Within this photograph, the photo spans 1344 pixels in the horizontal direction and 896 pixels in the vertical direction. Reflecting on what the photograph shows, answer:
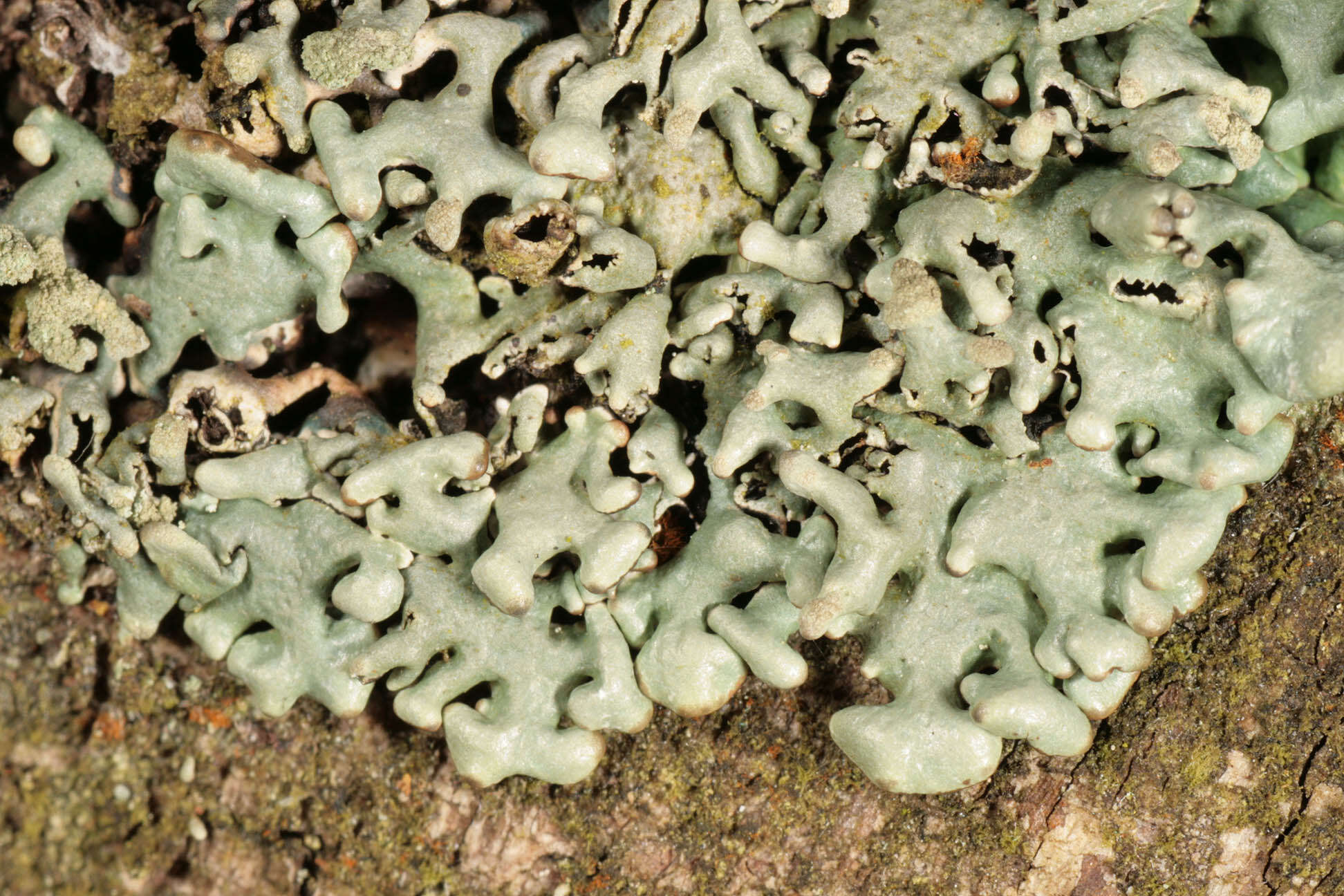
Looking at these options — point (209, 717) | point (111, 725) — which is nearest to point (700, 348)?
point (209, 717)

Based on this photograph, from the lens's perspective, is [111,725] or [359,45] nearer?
[359,45]

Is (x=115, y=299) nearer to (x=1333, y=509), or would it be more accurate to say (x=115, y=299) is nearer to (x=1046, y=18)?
(x=1046, y=18)

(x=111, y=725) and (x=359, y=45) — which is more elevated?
(x=359, y=45)

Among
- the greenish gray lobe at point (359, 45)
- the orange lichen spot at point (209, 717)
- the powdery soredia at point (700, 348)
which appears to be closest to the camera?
the powdery soredia at point (700, 348)

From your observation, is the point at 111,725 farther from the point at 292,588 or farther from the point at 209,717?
the point at 292,588

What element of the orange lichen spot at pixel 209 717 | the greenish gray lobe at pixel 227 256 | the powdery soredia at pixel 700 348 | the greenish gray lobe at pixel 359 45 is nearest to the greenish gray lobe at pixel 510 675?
the powdery soredia at pixel 700 348

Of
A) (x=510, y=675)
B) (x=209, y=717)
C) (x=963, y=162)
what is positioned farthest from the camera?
(x=209, y=717)

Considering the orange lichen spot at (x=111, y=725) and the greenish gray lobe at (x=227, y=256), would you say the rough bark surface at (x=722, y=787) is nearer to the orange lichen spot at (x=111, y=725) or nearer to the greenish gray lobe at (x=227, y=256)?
the orange lichen spot at (x=111, y=725)
